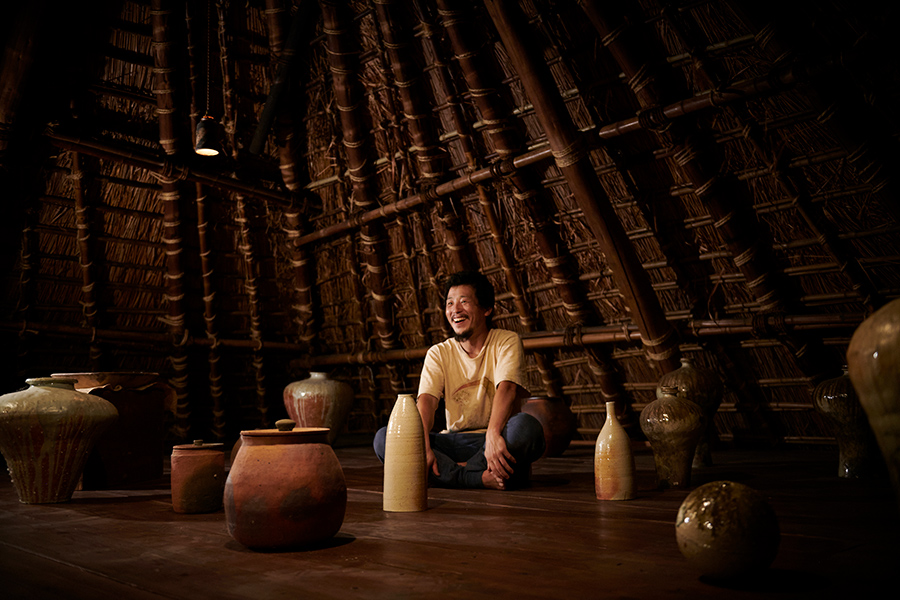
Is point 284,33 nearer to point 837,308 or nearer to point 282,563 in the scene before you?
point 837,308

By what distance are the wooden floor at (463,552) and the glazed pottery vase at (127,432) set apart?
43 centimetres

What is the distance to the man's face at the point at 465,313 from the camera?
2650 millimetres

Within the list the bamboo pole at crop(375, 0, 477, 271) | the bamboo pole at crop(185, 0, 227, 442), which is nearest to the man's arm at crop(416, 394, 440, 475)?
the bamboo pole at crop(375, 0, 477, 271)

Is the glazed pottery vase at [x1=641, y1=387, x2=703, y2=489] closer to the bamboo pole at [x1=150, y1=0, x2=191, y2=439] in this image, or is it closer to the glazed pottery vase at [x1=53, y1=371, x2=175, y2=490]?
the glazed pottery vase at [x1=53, y1=371, x2=175, y2=490]

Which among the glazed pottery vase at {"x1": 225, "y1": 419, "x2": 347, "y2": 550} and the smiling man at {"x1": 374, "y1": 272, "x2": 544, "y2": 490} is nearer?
the glazed pottery vase at {"x1": 225, "y1": 419, "x2": 347, "y2": 550}

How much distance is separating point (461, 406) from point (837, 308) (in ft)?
7.40

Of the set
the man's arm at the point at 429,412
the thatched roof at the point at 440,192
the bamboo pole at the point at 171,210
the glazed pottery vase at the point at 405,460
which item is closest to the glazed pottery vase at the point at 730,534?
the glazed pottery vase at the point at 405,460

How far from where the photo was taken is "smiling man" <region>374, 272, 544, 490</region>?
2521 millimetres

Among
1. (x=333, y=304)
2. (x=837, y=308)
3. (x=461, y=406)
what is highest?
(x=333, y=304)

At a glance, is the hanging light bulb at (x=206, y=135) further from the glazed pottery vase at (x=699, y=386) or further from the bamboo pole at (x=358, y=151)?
the glazed pottery vase at (x=699, y=386)

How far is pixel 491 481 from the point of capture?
251 cm

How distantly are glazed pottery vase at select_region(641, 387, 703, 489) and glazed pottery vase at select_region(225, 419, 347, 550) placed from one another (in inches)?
49.8

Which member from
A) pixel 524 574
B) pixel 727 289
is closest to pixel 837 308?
pixel 727 289

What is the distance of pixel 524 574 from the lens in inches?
49.1
